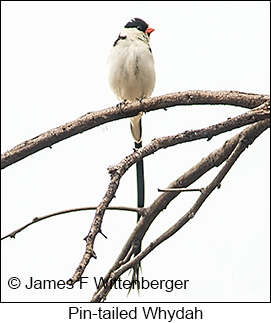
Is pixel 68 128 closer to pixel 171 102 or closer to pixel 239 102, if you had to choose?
pixel 171 102

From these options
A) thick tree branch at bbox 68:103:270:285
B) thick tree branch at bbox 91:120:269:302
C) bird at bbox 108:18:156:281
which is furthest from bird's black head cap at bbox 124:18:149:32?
thick tree branch at bbox 68:103:270:285

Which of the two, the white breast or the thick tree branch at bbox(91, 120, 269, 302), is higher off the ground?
the white breast

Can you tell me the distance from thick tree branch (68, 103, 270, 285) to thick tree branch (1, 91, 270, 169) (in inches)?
5.8

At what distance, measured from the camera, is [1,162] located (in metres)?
1.38

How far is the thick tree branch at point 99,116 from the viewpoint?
54.4 inches

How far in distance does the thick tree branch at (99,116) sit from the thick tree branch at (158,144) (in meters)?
0.15

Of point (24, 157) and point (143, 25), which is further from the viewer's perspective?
point (143, 25)

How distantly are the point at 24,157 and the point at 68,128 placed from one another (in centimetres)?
13

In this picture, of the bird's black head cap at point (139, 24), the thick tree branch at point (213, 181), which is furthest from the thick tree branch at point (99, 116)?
the bird's black head cap at point (139, 24)

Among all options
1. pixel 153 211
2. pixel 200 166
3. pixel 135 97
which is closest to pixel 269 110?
pixel 200 166

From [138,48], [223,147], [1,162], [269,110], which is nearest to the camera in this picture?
[269,110]

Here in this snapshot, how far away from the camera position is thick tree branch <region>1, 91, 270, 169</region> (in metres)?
1.38

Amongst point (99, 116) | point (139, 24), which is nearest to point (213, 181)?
point (99, 116)

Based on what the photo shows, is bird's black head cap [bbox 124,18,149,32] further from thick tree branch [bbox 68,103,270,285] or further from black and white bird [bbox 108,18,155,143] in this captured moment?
thick tree branch [bbox 68,103,270,285]
